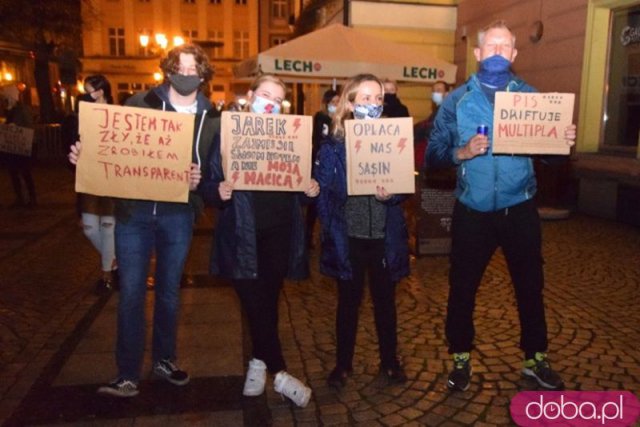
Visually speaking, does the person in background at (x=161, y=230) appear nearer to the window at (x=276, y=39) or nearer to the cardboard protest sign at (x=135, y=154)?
the cardboard protest sign at (x=135, y=154)

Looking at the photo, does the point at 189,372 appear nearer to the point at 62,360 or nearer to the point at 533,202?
the point at 62,360

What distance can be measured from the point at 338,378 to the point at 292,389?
0.43 metres

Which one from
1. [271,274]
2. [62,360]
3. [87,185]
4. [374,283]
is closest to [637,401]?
[374,283]

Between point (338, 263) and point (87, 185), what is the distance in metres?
1.47

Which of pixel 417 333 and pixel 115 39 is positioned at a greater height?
pixel 115 39

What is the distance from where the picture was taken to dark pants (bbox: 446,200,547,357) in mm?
3527

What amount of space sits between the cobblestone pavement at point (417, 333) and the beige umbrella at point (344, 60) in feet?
10.1

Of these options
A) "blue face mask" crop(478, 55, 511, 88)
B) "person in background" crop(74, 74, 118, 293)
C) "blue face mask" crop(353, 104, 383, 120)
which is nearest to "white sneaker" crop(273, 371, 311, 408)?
"blue face mask" crop(353, 104, 383, 120)

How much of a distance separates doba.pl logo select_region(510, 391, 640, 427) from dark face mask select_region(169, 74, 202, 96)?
8.40 feet

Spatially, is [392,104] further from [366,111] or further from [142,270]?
[142,270]

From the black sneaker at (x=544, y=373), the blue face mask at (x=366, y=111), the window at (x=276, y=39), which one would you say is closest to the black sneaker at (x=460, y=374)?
the black sneaker at (x=544, y=373)

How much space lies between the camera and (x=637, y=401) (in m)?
3.55

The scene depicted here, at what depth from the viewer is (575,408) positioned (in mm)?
3494

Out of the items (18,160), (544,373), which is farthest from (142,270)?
(18,160)
